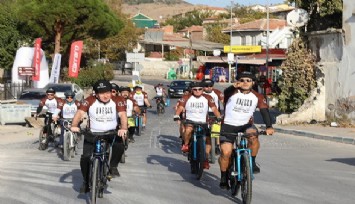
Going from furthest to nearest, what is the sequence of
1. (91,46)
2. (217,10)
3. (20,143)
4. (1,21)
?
(217,10) < (91,46) < (1,21) < (20,143)

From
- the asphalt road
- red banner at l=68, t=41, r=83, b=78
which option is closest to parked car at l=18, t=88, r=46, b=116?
the asphalt road

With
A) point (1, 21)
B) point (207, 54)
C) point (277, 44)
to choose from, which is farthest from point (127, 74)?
point (1, 21)

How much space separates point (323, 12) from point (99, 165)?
1777 cm

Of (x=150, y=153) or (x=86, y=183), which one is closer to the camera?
(x=86, y=183)

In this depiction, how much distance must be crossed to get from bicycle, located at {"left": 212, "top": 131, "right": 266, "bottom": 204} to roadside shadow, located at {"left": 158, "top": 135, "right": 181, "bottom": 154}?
7421mm

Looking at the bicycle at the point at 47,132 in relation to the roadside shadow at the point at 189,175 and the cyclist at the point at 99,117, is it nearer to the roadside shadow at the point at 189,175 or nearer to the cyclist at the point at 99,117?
the roadside shadow at the point at 189,175

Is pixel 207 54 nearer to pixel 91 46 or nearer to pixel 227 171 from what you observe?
pixel 91 46

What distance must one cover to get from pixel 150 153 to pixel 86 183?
7.23 meters

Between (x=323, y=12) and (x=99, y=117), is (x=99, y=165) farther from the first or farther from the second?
(x=323, y=12)

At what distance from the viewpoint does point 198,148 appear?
1272 centimetres

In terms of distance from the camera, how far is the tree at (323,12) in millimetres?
25656

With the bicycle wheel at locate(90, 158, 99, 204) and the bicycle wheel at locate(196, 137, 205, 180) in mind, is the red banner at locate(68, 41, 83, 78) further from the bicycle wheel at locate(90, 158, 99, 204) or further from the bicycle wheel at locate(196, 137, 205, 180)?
the bicycle wheel at locate(90, 158, 99, 204)

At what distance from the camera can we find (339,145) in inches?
776

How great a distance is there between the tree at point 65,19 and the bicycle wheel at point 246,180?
144 ft
